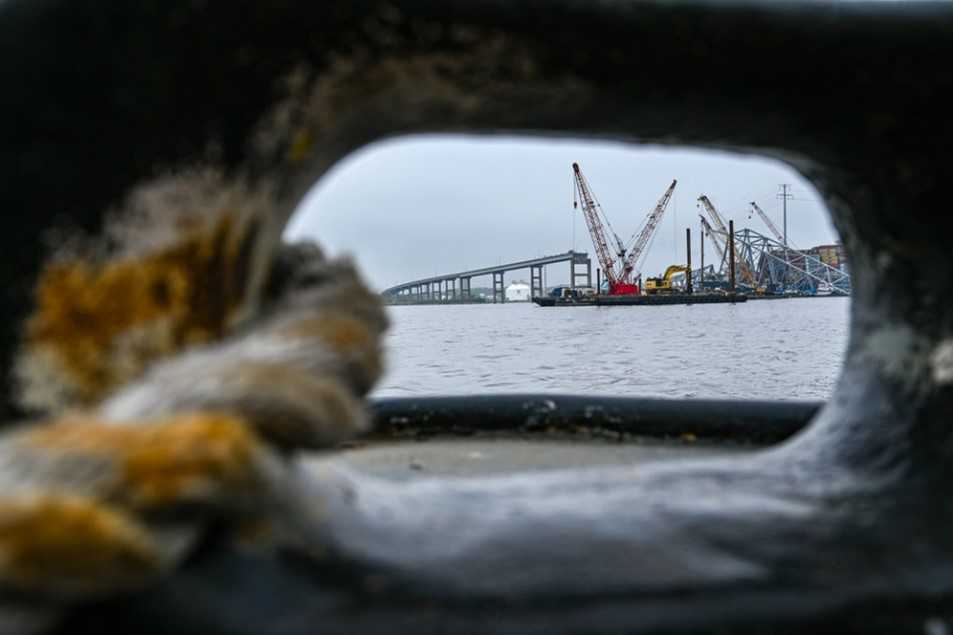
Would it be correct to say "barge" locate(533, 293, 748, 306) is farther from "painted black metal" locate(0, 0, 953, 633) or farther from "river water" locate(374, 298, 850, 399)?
"painted black metal" locate(0, 0, 953, 633)

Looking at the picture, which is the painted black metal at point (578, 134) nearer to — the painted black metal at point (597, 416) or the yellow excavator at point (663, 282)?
the painted black metal at point (597, 416)

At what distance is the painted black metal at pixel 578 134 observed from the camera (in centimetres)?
81

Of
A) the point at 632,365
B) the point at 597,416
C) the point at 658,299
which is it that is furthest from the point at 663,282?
the point at 597,416

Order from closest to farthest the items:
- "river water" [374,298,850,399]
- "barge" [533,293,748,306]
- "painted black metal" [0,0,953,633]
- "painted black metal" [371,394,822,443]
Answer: "painted black metal" [0,0,953,633] < "painted black metal" [371,394,822,443] < "river water" [374,298,850,399] < "barge" [533,293,748,306]

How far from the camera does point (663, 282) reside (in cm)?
4666

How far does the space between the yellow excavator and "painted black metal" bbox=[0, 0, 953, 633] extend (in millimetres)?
45419

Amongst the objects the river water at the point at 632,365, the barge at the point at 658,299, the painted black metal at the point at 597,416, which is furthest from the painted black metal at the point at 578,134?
the barge at the point at 658,299

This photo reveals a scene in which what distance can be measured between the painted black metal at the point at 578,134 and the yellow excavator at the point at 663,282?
45419 millimetres

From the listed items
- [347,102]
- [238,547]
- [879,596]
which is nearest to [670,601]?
[879,596]

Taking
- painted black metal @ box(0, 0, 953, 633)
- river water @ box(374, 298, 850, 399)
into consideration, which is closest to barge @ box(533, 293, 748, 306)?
river water @ box(374, 298, 850, 399)

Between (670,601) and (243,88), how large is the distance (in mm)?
765

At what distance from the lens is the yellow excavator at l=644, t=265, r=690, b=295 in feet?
151

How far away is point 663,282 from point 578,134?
46.9 meters

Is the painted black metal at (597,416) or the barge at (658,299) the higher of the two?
the painted black metal at (597,416)
